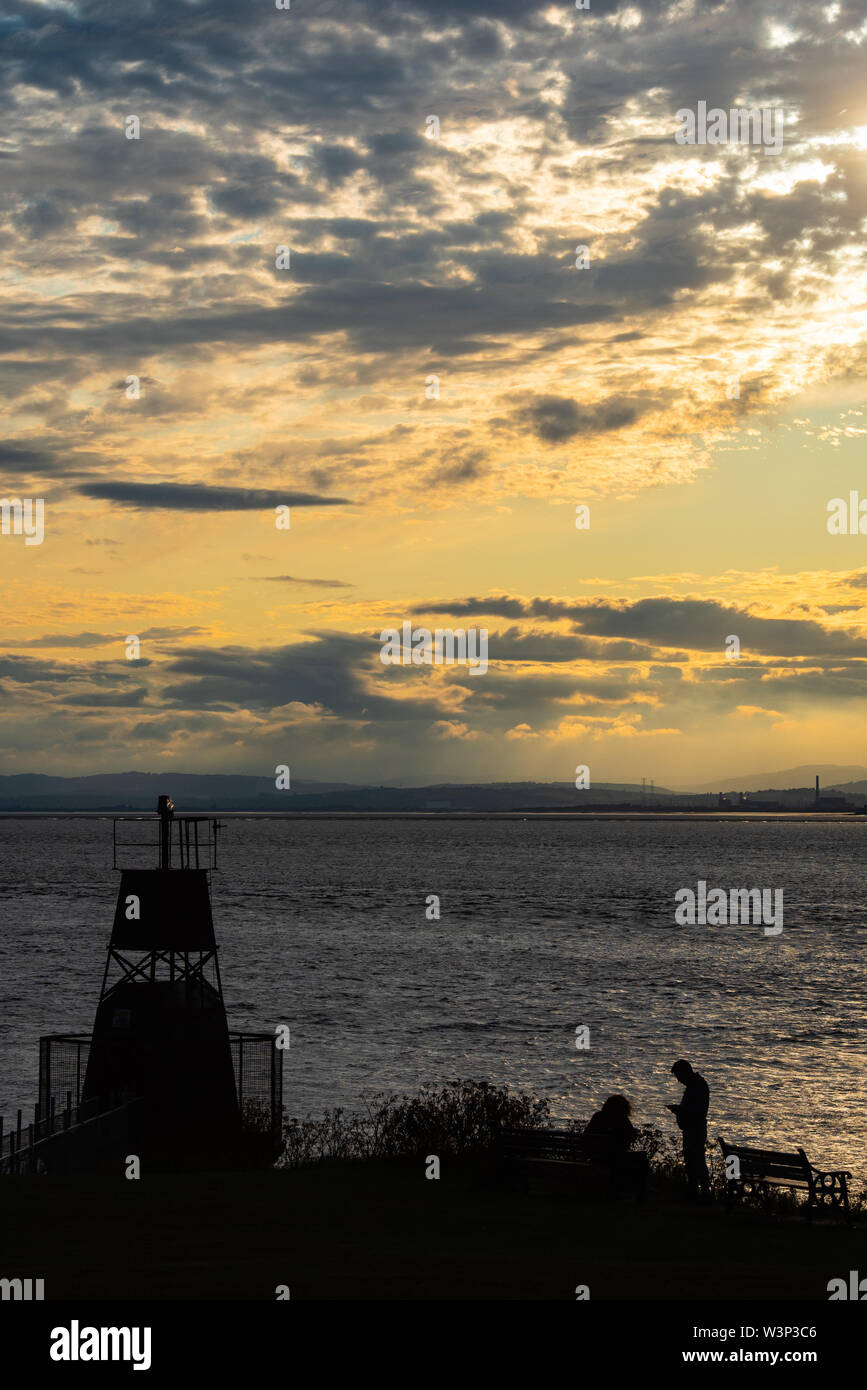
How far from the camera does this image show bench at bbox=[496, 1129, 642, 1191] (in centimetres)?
1783

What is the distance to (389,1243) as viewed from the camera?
1485cm

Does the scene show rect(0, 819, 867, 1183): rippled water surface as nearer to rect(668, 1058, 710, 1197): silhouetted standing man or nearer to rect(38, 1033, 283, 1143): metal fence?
rect(38, 1033, 283, 1143): metal fence

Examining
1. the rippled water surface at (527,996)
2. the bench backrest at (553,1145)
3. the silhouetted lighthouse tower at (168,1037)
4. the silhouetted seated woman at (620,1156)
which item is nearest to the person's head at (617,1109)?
the silhouetted seated woman at (620,1156)

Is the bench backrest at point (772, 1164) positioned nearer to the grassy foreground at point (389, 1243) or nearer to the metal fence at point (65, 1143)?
the grassy foreground at point (389, 1243)

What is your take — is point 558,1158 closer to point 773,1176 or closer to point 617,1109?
point 617,1109

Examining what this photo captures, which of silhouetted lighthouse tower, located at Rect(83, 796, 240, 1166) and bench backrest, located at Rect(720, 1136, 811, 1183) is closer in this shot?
bench backrest, located at Rect(720, 1136, 811, 1183)

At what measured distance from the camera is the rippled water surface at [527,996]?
137 ft

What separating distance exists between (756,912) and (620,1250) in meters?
109

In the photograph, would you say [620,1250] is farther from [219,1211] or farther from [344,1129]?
[344,1129]

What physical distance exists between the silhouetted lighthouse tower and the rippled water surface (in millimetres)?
11387

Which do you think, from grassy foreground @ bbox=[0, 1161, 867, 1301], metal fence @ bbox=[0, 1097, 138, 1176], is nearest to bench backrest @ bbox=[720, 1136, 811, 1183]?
grassy foreground @ bbox=[0, 1161, 867, 1301]

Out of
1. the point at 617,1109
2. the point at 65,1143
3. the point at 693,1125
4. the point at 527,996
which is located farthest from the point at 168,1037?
the point at 527,996

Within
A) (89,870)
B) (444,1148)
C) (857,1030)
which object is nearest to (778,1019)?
(857,1030)

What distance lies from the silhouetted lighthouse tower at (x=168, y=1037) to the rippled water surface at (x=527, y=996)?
11387mm
